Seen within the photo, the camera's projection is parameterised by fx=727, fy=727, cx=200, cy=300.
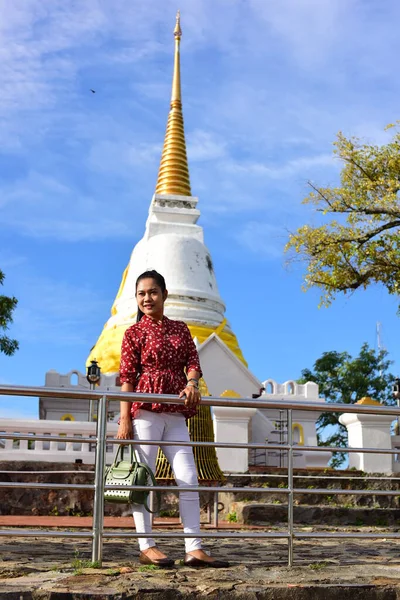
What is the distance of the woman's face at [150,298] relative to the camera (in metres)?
4.52

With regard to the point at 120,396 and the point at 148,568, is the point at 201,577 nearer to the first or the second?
the point at 148,568

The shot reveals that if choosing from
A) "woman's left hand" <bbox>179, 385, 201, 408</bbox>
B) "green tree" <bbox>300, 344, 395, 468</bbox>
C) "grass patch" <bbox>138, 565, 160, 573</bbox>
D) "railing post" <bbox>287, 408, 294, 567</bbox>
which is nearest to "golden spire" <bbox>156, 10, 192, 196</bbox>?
"green tree" <bbox>300, 344, 395, 468</bbox>

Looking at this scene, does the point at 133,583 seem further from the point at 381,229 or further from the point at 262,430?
the point at 262,430

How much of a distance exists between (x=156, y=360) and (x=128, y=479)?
0.73 meters

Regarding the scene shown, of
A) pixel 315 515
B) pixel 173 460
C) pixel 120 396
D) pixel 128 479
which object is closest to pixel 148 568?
pixel 128 479

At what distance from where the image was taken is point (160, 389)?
14.4 ft

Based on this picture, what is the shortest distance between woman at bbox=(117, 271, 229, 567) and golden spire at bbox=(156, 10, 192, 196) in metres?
23.2

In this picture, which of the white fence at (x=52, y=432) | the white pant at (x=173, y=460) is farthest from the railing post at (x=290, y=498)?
the white fence at (x=52, y=432)

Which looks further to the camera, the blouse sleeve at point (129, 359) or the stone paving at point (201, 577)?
the blouse sleeve at point (129, 359)

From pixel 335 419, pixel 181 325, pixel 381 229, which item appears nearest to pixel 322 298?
pixel 381 229

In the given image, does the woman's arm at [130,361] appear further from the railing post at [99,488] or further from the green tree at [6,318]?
the green tree at [6,318]

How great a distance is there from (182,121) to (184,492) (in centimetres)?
2641

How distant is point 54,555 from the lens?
4.71 m

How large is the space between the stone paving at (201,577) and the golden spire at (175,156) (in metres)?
23.2
